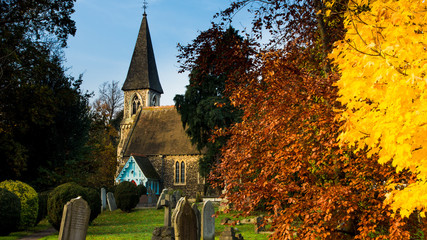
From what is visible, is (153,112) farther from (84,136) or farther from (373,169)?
(373,169)

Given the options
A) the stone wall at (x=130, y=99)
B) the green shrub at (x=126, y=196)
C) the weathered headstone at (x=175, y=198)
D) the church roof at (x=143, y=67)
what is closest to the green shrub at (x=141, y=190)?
the green shrub at (x=126, y=196)

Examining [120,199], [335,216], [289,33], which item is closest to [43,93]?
[120,199]

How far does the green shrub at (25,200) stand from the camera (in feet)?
49.4

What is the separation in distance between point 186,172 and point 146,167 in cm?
418

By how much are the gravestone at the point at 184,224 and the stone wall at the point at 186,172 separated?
32870 millimetres

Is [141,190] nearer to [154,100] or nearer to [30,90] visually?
[30,90]

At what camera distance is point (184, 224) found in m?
6.66

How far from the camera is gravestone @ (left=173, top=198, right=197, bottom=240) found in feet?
21.5

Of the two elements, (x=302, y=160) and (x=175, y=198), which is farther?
(x=175, y=198)

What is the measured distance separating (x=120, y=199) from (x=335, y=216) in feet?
64.5

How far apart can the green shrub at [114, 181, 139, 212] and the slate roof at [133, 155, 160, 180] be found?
47.9 feet

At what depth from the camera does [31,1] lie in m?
18.7

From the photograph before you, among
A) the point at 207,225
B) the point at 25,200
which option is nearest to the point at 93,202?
the point at 25,200

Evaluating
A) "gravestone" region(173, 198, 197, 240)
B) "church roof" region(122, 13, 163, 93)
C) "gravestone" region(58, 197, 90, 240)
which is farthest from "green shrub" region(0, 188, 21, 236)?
"church roof" region(122, 13, 163, 93)
